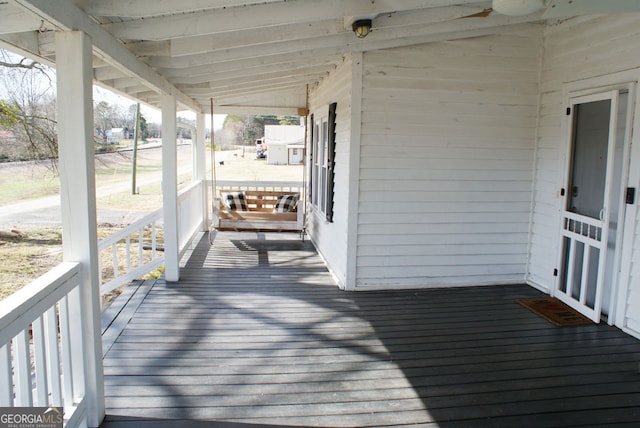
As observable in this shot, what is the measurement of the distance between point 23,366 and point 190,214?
4740 millimetres

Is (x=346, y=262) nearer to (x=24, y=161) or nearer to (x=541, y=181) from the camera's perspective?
(x=541, y=181)

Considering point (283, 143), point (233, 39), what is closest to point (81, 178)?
point (233, 39)

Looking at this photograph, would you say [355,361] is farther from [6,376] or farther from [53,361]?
[6,376]

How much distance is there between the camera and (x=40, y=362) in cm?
192

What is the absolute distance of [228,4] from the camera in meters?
2.38

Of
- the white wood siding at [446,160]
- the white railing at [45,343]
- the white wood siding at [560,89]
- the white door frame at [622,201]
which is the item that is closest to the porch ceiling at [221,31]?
the white wood siding at [446,160]

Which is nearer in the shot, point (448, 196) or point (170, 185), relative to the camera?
point (448, 196)

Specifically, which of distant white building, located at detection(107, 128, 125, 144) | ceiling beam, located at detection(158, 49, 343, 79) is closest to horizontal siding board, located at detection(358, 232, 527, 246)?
A: ceiling beam, located at detection(158, 49, 343, 79)

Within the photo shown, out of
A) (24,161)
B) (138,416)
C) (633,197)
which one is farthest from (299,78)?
(24,161)

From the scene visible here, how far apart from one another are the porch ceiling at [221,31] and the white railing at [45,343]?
3.63 ft

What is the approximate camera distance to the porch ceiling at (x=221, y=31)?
7.04 ft

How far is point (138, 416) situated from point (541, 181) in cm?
407

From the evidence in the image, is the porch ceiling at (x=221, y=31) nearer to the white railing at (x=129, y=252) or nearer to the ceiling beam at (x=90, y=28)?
the ceiling beam at (x=90, y=28)

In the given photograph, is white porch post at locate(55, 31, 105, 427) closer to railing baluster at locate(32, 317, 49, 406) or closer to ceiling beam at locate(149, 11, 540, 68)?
railing baluster at locate(32, 317, 49, 406)
